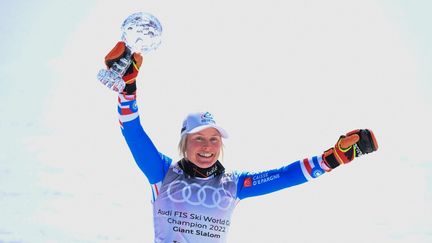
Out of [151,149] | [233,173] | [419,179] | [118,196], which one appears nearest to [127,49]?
[151,149]

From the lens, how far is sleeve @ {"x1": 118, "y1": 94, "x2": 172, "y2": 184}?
12.0 feet

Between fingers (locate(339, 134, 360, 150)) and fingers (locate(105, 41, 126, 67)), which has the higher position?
fingers (locate(105, 41, 126, 67))

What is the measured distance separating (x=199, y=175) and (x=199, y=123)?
1.04 ft

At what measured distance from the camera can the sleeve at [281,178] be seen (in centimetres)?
386

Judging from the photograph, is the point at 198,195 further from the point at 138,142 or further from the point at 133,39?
the point at 133,39

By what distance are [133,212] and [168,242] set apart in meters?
6.17

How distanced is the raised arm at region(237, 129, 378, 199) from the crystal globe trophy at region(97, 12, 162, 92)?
101 centimetres

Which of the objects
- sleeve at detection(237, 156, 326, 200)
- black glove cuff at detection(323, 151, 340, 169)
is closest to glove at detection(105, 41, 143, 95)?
sleeve at detection(237, 156, 326, 200)

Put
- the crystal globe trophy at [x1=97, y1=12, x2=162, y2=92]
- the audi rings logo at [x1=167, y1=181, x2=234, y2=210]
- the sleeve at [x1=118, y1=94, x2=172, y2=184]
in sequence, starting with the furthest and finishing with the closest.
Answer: the audi rings logo at [x1=167, y1=181, x2=234, y2=210], the sleeve at [x1=118, y1=94, x2=172, y2=184], the crystal globe trophy at [x1=97, y1=12, x2=162, y2=92]

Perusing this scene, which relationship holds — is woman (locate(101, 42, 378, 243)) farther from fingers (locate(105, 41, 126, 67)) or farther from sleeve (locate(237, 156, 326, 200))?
fingers (locate(105, 41, 126, 67))

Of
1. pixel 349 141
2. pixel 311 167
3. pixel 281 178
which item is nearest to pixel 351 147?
pixel 349 141

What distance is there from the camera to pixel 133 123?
3.67 metres

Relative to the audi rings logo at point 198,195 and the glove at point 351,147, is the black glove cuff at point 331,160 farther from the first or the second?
the audi rings logo at point 198,195

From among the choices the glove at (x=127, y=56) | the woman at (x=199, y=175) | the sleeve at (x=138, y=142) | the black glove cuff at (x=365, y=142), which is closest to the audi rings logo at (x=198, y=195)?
the woman at (x=199, y=175)
